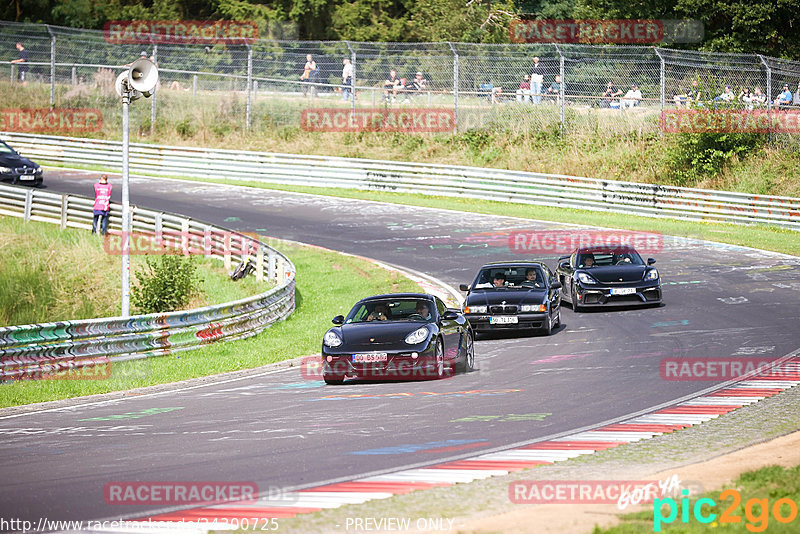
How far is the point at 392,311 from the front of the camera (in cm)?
1534

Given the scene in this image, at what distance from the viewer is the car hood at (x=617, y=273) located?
826 inches

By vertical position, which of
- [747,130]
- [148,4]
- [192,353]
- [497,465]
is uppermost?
[148,4]

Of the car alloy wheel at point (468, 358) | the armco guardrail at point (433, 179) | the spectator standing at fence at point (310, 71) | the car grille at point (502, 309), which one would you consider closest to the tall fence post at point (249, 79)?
the spectator standing at fence at point (310, 71)

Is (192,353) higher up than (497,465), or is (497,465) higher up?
(497,465)

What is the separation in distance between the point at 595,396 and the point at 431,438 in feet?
10.6

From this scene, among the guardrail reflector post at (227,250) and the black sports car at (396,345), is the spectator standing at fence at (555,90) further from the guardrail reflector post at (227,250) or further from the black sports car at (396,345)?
the black sports car at (396,345)

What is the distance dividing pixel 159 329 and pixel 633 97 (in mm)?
23148

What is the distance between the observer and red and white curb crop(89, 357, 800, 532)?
7582 millimetres

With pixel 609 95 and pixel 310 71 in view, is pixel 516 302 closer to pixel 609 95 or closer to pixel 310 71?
pixel 609 95

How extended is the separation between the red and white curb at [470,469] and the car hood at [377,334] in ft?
12.6

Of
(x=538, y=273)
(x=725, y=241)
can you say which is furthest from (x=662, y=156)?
(x=538, y=273)

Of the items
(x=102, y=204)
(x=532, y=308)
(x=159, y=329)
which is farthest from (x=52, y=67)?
(x=532, y=308)

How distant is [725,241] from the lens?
29.3m

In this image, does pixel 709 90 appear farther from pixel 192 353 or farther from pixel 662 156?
pixel 192 353
